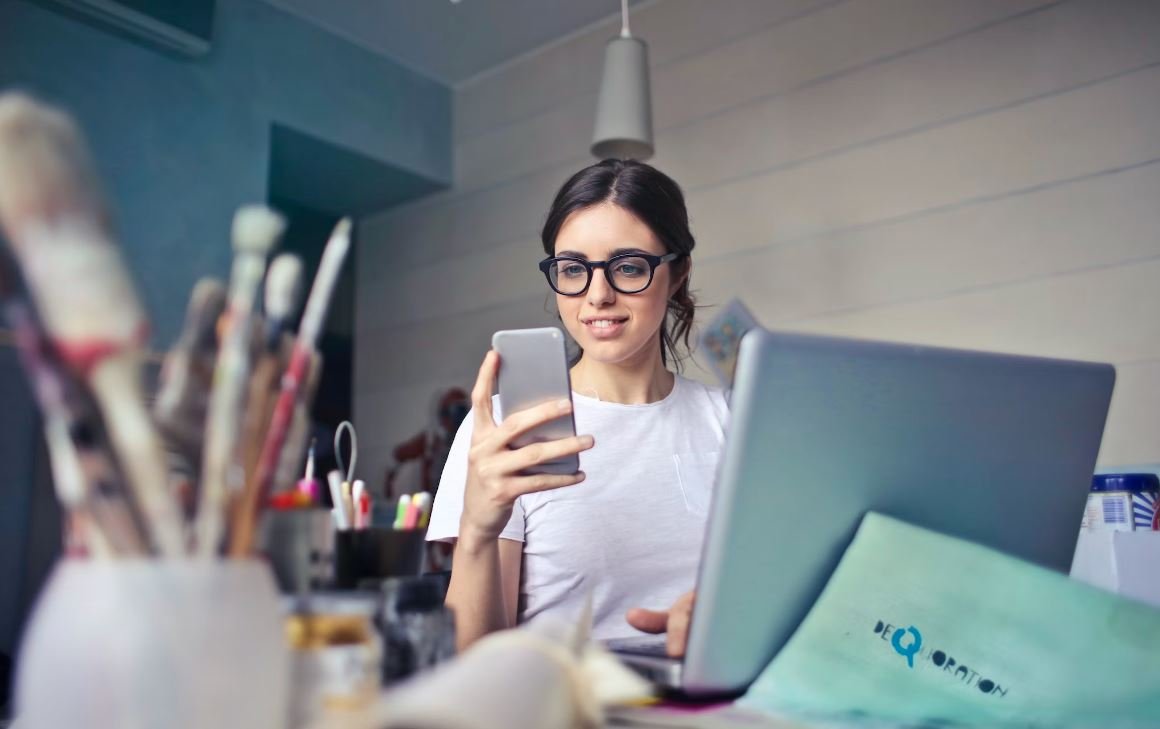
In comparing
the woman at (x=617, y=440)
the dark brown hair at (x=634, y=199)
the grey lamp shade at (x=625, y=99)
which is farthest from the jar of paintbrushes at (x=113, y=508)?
the grey lamp shade at (x=625, y=99)

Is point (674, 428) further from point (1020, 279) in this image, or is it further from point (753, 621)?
point (1020, 279)

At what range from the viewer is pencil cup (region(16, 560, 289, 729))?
37 cm

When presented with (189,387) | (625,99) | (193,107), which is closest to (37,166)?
(189,387)

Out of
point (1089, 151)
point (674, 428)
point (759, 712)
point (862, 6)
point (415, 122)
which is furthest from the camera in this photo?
point (415, 122)

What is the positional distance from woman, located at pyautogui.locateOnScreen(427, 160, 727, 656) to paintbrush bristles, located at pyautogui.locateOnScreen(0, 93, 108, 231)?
0.84 metres

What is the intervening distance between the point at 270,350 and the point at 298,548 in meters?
0.12

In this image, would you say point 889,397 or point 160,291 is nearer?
point 889,397

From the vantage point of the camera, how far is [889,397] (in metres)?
0.66

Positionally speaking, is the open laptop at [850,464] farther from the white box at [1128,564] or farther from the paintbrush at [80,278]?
the white box at [1128,564]

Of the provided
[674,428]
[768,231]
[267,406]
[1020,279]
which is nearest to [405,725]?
[267,406]

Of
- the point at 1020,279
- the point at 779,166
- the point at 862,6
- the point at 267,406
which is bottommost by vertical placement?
the point at 267,406

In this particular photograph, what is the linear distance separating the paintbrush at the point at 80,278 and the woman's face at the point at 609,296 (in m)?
1.00

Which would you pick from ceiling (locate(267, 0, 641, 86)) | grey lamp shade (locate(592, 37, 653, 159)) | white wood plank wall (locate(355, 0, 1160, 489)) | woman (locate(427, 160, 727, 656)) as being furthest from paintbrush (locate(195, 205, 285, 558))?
ceiling (locate(267, 0, 641, 86))

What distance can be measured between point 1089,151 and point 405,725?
7.97 feet
